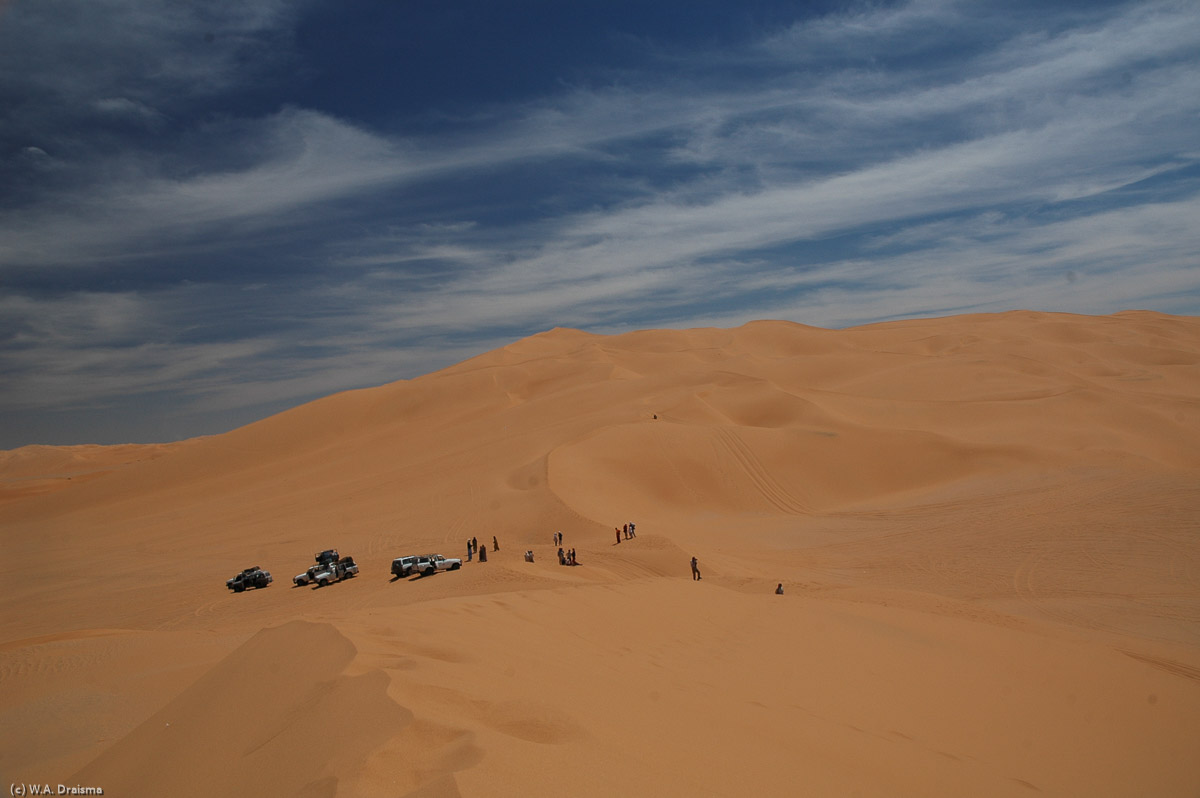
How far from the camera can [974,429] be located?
1468 inches

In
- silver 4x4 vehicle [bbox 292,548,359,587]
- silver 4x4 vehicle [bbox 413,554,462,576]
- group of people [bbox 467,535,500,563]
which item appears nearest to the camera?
silver 4x4 vehicle [bbox 413,554,462,576]

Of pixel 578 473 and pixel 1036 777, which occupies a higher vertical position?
pixel 578 473

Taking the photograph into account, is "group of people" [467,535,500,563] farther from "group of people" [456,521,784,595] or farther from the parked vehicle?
the parked vehicle

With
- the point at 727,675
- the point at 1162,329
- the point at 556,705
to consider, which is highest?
the point at 1162,329

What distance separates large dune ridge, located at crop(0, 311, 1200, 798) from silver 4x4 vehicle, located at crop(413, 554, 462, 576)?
811mm

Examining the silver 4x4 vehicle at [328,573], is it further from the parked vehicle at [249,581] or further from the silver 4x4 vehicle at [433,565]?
the silver 4x4 vehicle at [433,565]

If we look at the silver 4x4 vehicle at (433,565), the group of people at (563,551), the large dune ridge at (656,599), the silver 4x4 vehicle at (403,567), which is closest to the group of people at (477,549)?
the group of people at (563,551)

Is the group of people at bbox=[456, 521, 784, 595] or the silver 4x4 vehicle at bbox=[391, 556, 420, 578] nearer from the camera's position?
the group of people at bbox=[456, 521, 784, 595]

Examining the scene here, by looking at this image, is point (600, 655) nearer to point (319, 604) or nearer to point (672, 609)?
point (672, 609)

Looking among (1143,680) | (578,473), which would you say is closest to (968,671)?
(1143,680)

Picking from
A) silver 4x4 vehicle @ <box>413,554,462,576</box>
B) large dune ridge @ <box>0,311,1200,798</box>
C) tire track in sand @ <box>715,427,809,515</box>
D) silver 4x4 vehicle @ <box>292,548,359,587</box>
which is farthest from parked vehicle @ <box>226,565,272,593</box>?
tire track in sand @ <box>715,427,809,515</box>

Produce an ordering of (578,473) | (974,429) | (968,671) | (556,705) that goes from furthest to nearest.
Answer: (974,429)
(578,473)
(968,671)
(556,705)

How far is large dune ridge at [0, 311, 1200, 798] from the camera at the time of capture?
5.20 metres

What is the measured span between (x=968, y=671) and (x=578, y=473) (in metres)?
22.8
